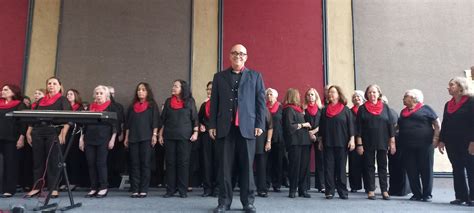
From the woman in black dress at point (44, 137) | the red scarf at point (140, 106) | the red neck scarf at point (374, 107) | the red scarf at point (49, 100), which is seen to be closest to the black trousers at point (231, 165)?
the red scarf at point (140, 106)

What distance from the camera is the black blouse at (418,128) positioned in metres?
4.41

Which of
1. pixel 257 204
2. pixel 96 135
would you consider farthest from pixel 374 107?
pixel 96 135

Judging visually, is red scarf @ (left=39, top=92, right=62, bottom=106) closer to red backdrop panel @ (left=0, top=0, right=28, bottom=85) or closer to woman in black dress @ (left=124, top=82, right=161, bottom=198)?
woman in black dress @ (left=124, top=82, right=161, bottom=198)

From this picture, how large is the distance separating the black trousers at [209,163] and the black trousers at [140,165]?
0.72m

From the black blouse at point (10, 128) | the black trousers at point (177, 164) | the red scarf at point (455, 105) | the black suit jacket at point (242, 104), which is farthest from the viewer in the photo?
the black blouse at point (10, 128)

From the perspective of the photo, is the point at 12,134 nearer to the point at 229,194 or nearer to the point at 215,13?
the point at 229,194

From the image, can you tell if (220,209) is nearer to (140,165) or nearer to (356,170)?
(140,165)

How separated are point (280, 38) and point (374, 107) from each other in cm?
228

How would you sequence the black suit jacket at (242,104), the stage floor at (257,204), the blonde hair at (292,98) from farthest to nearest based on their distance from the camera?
the blonde hair at (292,98) → the stage floor at (257,204) → the black suit jacket at (242,104)

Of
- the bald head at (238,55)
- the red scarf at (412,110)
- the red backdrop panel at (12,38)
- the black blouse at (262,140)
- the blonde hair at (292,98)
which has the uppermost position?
the red backdrop panel at (12,38)

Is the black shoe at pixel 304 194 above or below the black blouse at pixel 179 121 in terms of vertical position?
below

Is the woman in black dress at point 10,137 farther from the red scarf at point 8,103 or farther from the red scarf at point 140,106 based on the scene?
the red scarf at point 140,106

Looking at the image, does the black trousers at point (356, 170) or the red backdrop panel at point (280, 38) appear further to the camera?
the red backdrop panel at point (280, 38)

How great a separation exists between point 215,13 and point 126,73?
6.09 ft
